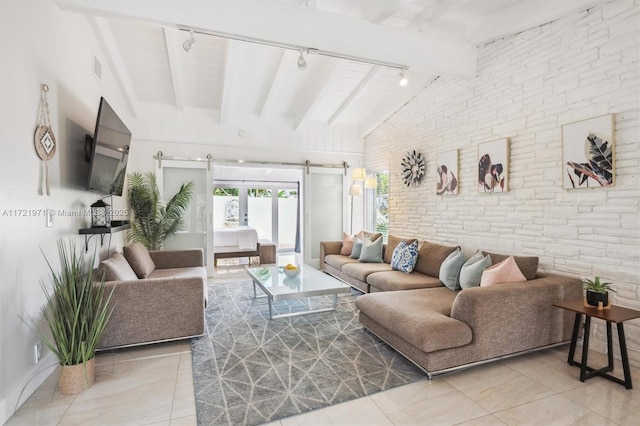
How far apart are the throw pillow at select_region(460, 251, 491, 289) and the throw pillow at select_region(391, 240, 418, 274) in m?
0.93

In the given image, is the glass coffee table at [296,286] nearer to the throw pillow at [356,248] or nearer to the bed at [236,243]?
A: the throw pillow at [356,248]

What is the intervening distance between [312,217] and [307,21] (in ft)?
13.2

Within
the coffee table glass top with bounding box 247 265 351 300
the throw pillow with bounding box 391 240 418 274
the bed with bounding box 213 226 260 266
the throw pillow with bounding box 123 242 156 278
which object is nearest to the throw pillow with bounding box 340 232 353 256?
the throw pillow with bounding box 391 240 418 274

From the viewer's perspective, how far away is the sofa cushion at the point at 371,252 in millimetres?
5043

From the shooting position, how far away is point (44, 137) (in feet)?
7.93

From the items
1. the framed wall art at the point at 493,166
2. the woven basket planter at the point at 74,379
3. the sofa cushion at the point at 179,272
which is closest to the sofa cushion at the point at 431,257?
the framed wall art at the point at 493,166

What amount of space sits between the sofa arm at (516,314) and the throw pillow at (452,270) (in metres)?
0.84

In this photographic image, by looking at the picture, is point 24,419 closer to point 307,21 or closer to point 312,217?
point 307,21

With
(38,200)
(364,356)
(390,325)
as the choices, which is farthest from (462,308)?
(38,200)

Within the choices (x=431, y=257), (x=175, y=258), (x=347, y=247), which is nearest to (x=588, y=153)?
(x=431, y=257)

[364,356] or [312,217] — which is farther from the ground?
[312,217]

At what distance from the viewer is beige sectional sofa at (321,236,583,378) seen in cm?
239

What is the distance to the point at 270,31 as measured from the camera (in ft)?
9.92

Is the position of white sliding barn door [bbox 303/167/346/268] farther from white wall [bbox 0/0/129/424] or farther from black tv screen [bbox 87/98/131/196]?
white wall [bbox 0/0/129/424]
